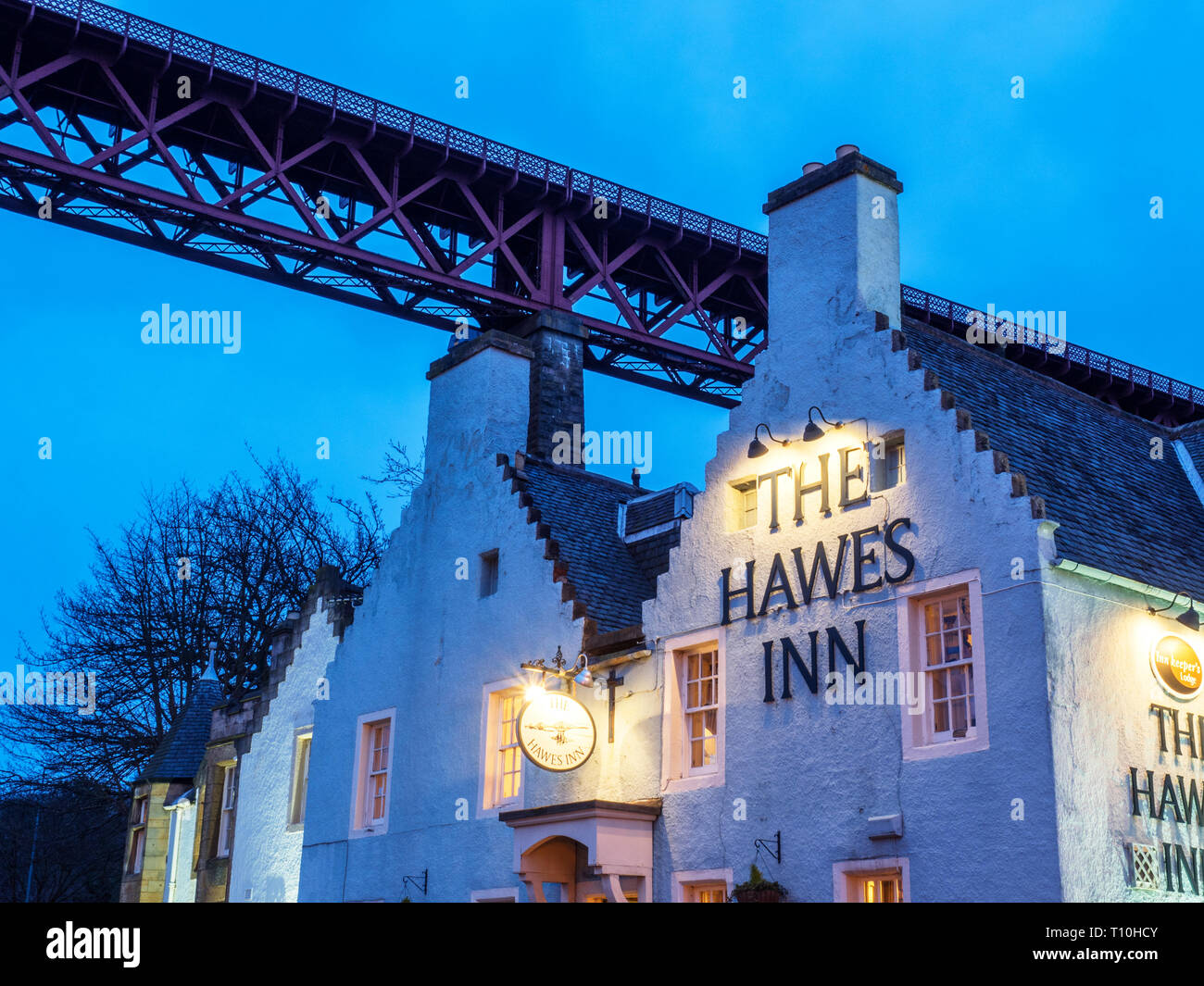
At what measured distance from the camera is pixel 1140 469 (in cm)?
1858

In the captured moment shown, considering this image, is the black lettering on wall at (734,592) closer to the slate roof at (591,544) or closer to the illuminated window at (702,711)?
the illuminated window at (702,711)

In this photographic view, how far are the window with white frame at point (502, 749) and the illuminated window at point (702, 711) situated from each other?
9.97 feet

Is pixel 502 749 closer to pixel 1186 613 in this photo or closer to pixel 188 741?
pixel 1186 613

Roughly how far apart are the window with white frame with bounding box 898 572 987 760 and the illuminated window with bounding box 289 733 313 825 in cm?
1288

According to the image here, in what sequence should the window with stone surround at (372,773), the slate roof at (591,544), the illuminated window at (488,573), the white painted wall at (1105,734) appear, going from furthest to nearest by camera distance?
the window with stone surround at (372,773) < the illuminated window at (488,573) < the slate roof at (591,544) < the white painted wall at (1105,734)

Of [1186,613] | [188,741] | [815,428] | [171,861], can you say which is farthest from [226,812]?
[1186,613]

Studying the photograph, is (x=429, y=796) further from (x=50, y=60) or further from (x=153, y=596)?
(x=50, y=60)

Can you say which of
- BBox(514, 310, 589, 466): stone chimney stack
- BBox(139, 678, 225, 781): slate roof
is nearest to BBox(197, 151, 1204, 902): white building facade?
BBox(139, 678, 225, 781): slate roof

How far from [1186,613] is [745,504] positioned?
17.1 feet

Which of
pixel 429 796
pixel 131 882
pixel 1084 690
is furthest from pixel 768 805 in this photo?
pixel 131 882

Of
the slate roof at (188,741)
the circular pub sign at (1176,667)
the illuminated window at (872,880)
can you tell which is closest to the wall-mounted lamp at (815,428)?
the circular pub sign at (1176,667)

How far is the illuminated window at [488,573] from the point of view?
21.1m

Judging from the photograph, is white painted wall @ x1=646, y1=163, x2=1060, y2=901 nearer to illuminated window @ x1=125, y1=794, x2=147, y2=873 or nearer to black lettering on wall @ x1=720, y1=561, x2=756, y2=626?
black lettering on wall @ x1=720, y1=561, x2=756, y2=626

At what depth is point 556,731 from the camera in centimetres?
1773
